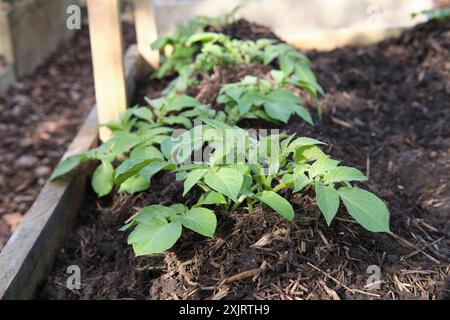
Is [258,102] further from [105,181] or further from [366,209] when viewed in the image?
[366,209]

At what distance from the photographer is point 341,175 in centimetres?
186

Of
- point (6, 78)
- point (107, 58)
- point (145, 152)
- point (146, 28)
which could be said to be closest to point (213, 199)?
point (145, 152)

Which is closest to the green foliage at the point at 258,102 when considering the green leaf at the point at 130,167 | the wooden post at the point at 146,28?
the green leaf at the point at 130,167

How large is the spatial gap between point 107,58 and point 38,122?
1969mm

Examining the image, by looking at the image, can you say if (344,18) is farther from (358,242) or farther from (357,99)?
(358,242)

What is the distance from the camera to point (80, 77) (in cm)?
567

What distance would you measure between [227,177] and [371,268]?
1.53 ft

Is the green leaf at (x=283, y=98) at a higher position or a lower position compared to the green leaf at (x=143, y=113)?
higher

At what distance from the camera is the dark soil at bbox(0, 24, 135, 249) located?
3.65 meters

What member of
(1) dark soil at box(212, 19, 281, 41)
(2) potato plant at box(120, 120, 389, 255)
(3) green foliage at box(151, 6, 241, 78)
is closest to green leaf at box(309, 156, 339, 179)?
(2) potato plant at box(120, 120, 389, 255)

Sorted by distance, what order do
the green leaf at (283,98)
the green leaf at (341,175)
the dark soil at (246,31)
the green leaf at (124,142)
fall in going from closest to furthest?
the green leaf at (341,175) → the green leaf at (124,142) → the green leaf at (283,98) → the dark soil at (246,31)

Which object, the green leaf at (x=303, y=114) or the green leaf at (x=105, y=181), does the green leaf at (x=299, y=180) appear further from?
the green leaf at (x=105, y=181)

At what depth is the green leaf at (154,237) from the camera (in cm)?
176
